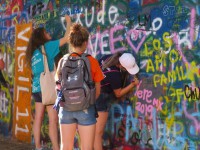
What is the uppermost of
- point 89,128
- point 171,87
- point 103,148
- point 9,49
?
point 9,49

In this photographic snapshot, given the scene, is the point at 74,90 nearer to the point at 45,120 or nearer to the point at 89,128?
the point at 89,128

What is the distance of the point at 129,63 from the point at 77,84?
1109 millimetres

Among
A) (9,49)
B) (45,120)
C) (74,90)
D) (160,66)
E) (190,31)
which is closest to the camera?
(74,90)

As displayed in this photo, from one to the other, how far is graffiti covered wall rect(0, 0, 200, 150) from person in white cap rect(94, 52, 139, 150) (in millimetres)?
177

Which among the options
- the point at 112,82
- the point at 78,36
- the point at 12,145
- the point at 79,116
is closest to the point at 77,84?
the point at 79,116

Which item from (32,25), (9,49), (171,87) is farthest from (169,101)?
(9,49)

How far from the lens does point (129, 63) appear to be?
6.05 meters

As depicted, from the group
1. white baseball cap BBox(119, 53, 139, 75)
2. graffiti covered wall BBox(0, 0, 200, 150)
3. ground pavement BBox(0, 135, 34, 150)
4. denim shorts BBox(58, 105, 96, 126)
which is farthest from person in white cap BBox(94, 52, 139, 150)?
ground pavement BBox(0, 135, 34, 150)

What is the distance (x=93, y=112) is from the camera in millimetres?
5270

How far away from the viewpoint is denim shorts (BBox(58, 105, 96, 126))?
519cm

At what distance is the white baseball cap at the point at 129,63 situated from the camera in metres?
6.05

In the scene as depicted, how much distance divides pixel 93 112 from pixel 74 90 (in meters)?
0.33

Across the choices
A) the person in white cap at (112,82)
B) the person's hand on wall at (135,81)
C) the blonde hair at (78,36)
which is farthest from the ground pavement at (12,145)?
the blonde hair at (78,36)

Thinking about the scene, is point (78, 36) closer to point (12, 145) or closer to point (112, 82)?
point (112, 82)
